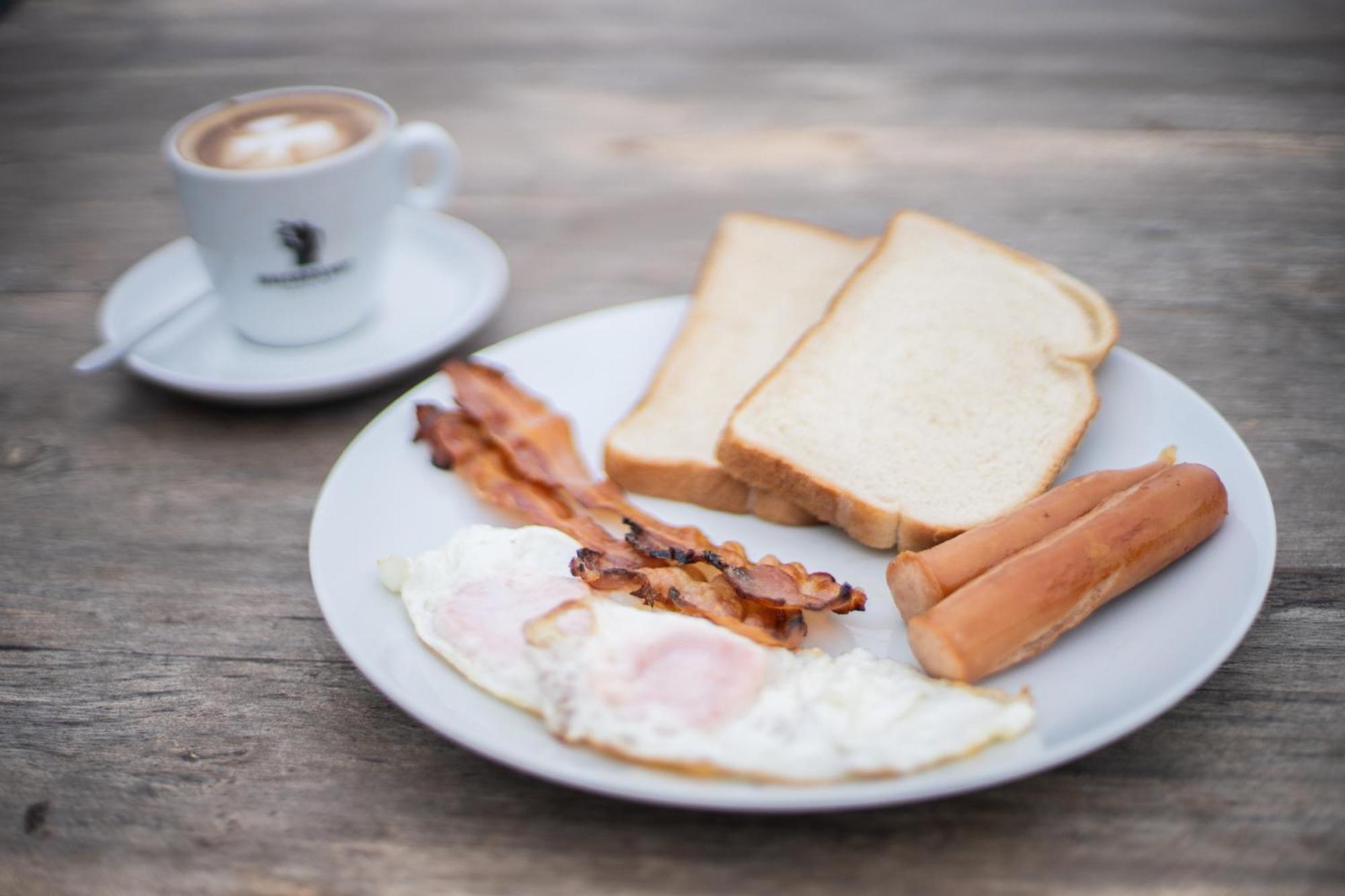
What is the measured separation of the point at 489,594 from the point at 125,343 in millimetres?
1353

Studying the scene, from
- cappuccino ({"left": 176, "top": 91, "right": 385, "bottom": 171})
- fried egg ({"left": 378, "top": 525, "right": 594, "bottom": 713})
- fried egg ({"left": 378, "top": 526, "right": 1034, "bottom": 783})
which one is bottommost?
fried egg ({"left": 378, "top": 525, "right": 594, "bottom": 713})

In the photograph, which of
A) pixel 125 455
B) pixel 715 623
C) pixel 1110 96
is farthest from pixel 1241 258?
pixel 125 455

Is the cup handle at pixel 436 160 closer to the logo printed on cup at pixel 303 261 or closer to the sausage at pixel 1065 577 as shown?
the logo printed on cup at pixel 303 261

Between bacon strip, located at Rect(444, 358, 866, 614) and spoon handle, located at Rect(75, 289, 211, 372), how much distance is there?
79 cm

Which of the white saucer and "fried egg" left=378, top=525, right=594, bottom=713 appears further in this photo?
the white saucer

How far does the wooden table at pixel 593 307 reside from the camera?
4.65 ft

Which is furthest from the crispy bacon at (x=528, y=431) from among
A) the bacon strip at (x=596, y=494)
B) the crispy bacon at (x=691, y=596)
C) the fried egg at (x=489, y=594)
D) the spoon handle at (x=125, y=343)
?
the spoon handle at (x=125, y=343)

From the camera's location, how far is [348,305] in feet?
8.62

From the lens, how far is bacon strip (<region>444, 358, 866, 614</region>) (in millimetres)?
1634

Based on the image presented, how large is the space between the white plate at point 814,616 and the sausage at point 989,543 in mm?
105

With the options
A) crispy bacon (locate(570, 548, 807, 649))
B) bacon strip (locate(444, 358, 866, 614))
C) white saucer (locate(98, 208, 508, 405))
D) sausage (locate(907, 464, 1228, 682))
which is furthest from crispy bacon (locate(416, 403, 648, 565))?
sausage (locate(907, 464, 1228, 682))

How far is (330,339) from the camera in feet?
8.75

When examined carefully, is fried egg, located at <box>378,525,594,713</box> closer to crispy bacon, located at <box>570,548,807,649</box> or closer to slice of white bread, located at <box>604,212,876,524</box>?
crispy bacon, located at <box>570,548,807,649</box>

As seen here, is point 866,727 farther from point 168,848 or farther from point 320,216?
point 320,216
